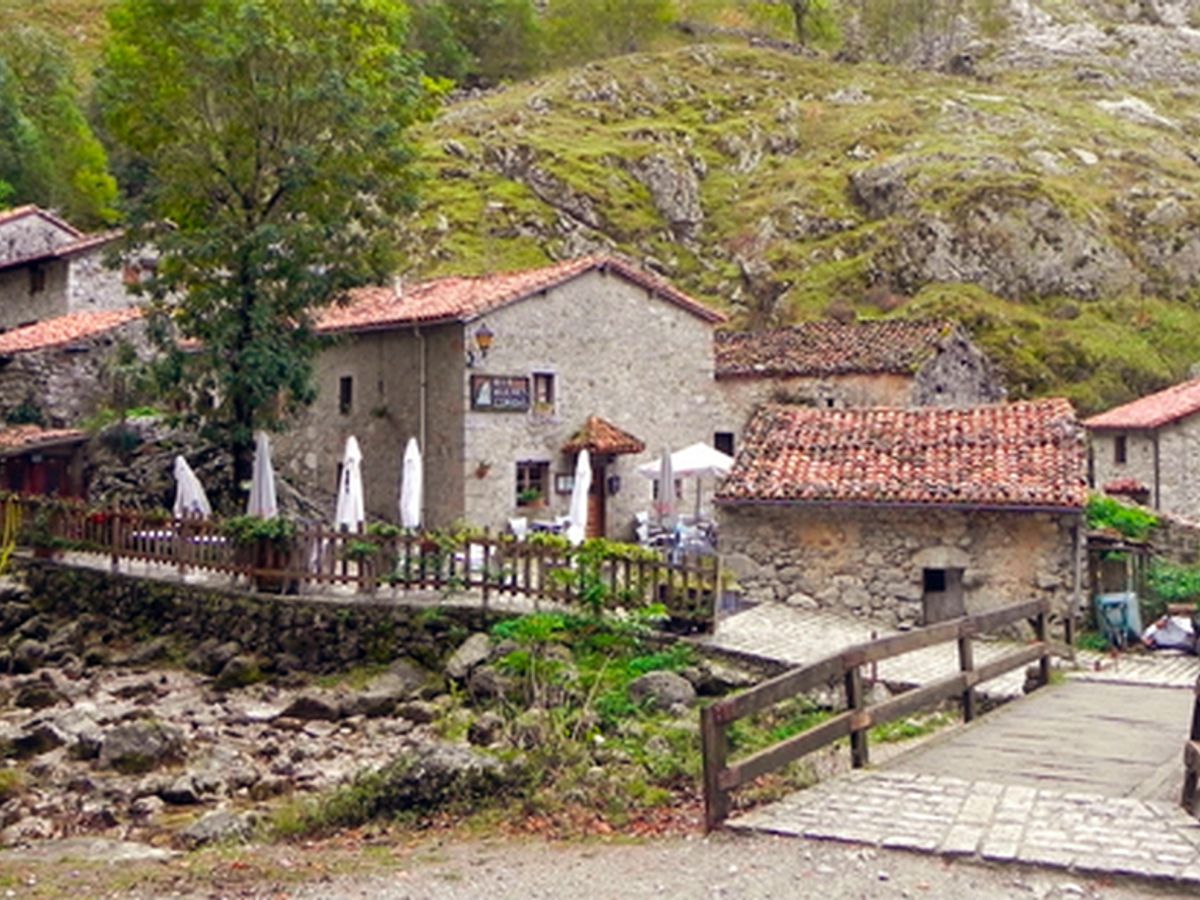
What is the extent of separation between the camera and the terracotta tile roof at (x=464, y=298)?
29.3 metres

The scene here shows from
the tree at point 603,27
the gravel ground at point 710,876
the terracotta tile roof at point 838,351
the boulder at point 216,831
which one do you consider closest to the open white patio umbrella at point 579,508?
the boulder at point 216,831

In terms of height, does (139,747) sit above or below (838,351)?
below

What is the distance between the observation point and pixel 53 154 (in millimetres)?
60406

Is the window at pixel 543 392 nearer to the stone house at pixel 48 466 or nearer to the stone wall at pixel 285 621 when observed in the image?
the stone wall at pixel 285 621

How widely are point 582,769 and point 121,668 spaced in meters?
13.7

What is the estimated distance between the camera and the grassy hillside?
50.5 meters

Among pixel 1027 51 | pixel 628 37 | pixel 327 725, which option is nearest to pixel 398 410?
pixel 327 725

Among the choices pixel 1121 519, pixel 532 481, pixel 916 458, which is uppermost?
pixel 916 458

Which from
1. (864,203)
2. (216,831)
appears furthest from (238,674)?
(864,203)

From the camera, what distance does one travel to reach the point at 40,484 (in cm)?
3428

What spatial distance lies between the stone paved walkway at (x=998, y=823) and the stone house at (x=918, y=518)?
11.3 m

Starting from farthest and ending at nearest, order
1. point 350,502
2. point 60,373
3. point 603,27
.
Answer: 1. point 603,27
2. point 60,373
3. point 350,502

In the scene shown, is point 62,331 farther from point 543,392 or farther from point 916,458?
point 916,458

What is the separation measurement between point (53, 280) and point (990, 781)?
3888 centimetres
